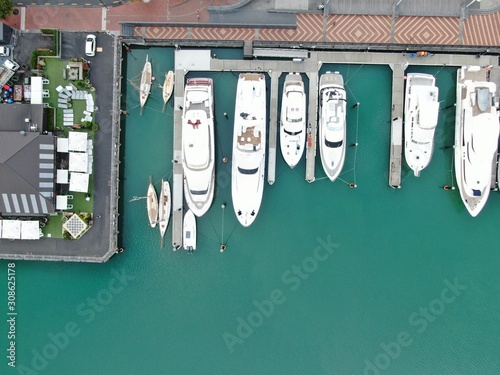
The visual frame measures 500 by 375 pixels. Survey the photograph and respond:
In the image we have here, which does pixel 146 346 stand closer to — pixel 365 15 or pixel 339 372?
pixel 339 372

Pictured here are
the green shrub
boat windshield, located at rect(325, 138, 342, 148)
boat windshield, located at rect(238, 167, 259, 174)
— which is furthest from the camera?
the green shrub

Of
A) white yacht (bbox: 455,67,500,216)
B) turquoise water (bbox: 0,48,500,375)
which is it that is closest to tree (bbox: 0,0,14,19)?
turquoise water (bbox: 0,48,500,375)

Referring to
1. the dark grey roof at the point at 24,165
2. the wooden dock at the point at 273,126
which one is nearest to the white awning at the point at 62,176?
the dark grey roof at the point at 24,165

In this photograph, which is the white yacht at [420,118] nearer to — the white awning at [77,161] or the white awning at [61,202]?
the white awning at [77,161]

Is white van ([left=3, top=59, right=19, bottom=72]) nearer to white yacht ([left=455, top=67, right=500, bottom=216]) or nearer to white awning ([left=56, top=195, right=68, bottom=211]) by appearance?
white awning ([left=56, top=195, right=68, bottom=211])

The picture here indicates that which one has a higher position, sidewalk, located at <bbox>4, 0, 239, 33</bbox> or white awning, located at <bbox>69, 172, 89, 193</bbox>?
sidewalk, located at <bbox>4, 0, 239, 33</bbox>

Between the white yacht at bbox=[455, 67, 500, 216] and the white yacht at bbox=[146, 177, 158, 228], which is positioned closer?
the white yacht at bbox=[455, 67, 500, 216]

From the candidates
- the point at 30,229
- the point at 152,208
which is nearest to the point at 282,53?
the point at 152,208

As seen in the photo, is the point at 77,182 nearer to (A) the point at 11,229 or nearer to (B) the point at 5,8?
(A) the point at 11,229
